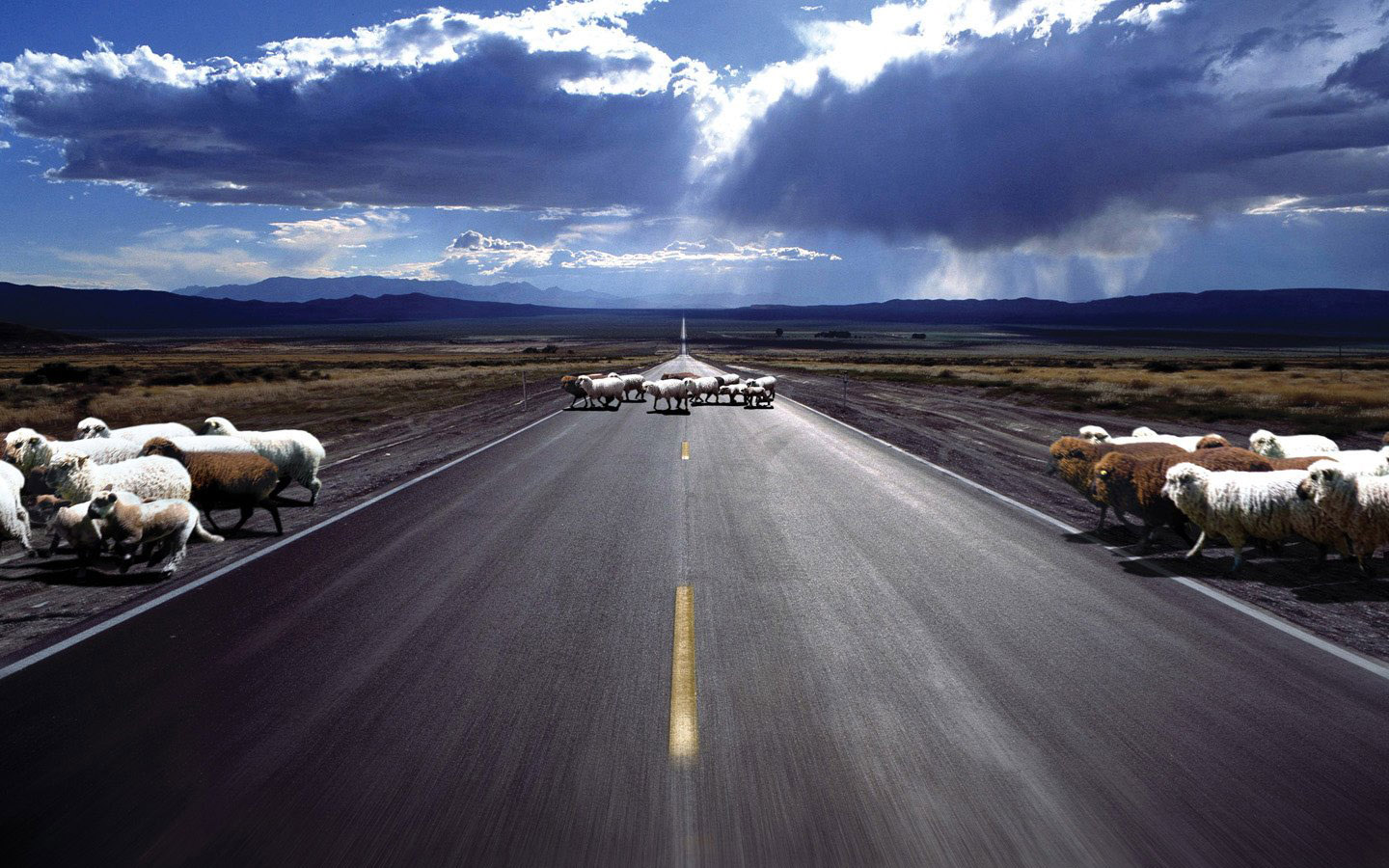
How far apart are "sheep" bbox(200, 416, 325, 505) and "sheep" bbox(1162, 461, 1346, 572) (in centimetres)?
1156

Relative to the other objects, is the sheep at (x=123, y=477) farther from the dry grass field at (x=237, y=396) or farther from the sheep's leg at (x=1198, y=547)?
the dry grass field at (x=237, y=396)

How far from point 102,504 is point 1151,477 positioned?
11.3m

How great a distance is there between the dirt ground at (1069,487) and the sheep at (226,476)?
904 cm

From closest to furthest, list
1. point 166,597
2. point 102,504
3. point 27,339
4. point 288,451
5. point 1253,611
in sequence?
point 1253,611
point 166,597
point 102,504
point 288,451
point 27,339

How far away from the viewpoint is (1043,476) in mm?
14992

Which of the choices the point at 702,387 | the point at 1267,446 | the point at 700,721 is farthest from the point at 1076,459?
the point at 702,387

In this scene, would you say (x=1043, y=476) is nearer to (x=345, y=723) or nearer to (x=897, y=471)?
(x=897, y=471)

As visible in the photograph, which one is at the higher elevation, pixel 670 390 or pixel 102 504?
pixel 102 504

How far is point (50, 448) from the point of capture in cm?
1066

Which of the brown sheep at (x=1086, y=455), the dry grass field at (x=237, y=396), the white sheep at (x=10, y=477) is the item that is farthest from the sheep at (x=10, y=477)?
the dry grass field at (x=237, y=396)

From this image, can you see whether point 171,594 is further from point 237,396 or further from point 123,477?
point 237,396

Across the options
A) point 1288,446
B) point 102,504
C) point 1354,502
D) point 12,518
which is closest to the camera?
point 102,504

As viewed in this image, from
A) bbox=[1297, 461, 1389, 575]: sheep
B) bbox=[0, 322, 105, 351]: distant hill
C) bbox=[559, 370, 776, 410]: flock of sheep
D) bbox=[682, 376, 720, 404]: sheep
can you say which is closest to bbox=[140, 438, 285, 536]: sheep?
bbox=[1297, 461, 1389, 575]: sheep

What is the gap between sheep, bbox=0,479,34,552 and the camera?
27.5ft
